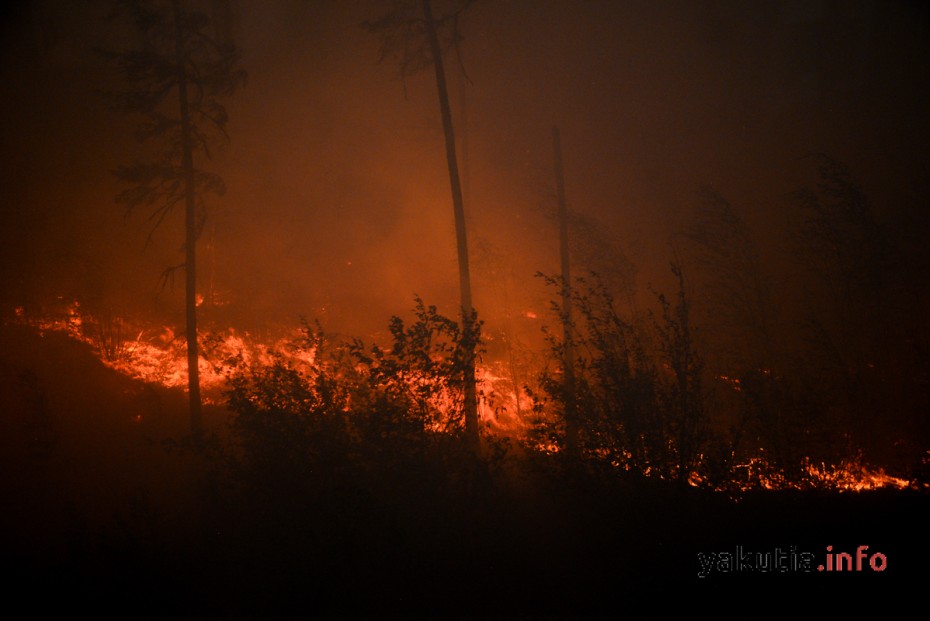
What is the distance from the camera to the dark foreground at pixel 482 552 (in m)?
5.78

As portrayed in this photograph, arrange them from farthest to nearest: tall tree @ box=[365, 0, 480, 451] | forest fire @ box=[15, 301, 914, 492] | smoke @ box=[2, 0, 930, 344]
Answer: smoke @ box=[2, 0, 930, 344], forest fire @ box=[15, 301, 914, 492], tall tree @ box=[365, 0, 480, 451]

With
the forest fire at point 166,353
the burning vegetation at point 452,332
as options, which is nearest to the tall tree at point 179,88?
the burning vegetation at point 452,332

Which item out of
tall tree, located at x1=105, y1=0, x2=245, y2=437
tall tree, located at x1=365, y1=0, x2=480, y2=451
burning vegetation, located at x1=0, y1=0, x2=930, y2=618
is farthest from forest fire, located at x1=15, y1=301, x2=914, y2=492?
tall tree, located at x1=365, y1=0, x2=480, y2=451

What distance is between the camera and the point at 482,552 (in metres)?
6.75

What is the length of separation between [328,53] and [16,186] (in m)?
27.8

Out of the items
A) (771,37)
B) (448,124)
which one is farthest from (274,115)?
(771,37)

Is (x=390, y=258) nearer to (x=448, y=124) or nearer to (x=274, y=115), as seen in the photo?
(x=448, y=124)

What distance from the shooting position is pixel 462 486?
7.58 meters

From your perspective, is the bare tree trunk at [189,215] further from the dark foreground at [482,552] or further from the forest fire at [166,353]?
the dark foreground at [482,552]

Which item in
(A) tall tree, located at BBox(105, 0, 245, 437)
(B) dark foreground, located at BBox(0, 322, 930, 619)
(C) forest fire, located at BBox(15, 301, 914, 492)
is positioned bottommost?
(B) dark foreground, located at BBox(0, 322, 930, 619)

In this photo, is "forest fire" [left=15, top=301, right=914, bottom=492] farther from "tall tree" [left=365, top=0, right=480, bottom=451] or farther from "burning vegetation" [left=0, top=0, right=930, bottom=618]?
"tall tree" [left=365, top=0, right=480, bottom=451]

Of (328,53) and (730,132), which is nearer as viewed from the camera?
(730,132)

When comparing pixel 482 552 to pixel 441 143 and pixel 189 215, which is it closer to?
pixel 189 215

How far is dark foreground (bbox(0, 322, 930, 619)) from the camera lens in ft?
19.0
